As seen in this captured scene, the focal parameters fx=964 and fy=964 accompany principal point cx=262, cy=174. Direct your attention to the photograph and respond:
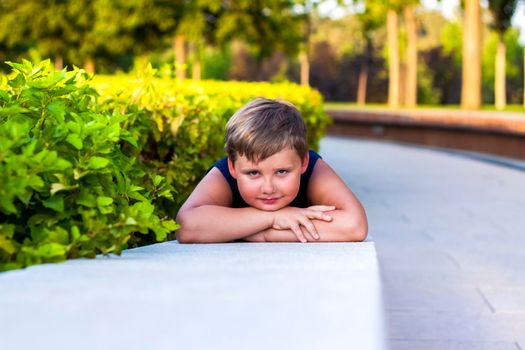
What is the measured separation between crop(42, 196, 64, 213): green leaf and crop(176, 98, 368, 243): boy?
0.86 meters

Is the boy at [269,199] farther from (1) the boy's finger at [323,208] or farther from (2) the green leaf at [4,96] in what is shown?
(2) the green leaf at [4,96]

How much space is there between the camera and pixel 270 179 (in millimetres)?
3783

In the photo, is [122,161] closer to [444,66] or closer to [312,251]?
[312,251]

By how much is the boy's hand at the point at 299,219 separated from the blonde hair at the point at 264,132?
0.73 ft

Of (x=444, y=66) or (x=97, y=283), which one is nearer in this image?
(x=97, y=283)

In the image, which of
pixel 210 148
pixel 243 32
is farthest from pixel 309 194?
pixel 243 32

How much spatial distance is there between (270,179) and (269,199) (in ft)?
0.32

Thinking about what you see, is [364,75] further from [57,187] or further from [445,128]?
[57,187]

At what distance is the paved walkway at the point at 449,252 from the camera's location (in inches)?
222

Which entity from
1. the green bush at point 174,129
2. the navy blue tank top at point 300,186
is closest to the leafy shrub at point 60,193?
the navy blue tank top at point 300,186

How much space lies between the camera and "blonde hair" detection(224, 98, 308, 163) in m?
3.65

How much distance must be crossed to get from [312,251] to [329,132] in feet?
107

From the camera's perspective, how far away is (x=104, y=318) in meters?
2.34

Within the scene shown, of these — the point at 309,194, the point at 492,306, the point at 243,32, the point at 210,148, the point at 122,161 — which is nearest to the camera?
the point at 122,161
